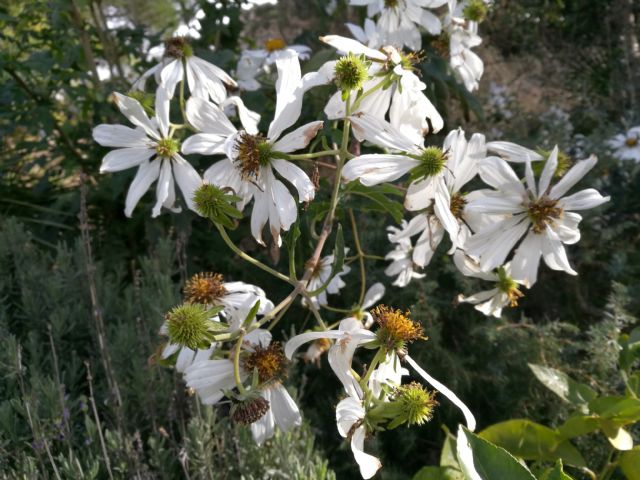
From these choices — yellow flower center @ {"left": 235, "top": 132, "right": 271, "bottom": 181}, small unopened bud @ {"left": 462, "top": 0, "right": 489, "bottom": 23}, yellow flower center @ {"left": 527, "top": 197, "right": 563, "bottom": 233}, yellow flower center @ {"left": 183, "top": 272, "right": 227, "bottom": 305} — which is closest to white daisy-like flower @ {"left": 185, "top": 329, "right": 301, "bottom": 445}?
yellow flower center @ {"left": 183, "top": 272, "right": 227, "bottom": 305}

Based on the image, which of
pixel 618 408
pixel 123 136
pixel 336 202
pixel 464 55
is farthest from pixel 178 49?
pixel 618 408

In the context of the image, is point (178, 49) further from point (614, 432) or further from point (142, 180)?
point (614, 432)

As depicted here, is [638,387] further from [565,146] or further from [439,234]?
[565,146]

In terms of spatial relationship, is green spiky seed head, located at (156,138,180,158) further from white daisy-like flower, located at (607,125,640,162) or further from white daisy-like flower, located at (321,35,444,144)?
white daisy-like flower, located at (607,125,640,162)

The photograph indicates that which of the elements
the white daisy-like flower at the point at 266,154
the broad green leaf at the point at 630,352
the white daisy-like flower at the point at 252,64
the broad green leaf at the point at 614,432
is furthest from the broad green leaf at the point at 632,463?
the white daisy-like flower at the point at 252,64

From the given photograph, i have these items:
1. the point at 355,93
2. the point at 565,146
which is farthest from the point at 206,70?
the point at 565,146

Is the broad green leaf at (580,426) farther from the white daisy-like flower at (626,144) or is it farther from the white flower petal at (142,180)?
the white daisy-like flower at (626,144)
